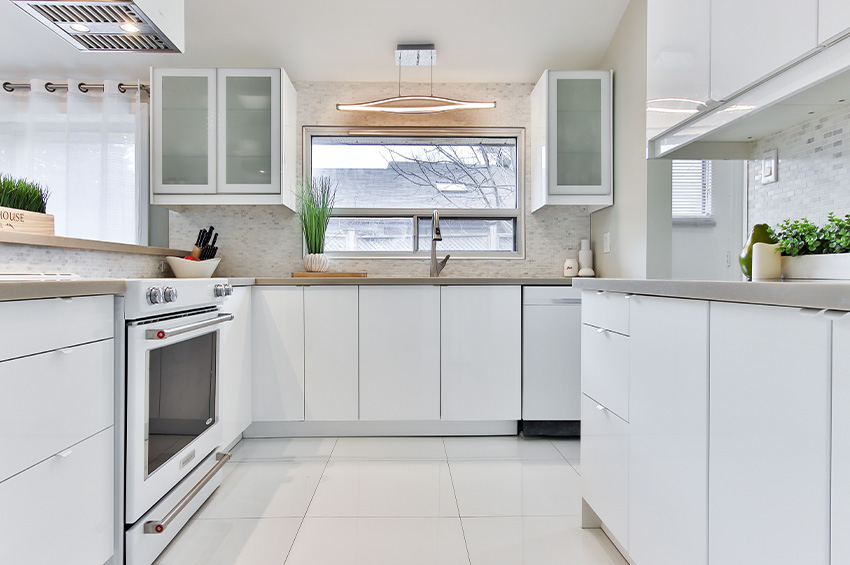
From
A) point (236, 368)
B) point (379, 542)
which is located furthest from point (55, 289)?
point (236, 368)

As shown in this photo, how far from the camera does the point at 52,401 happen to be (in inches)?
44.6

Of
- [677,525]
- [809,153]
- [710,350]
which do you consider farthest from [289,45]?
[677,525]

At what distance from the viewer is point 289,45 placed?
2982 mm

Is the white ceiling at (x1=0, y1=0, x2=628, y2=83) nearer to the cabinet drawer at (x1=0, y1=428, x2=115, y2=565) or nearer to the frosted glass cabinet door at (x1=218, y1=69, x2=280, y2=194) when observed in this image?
the frosted glass cabinet door at (x1=218, y1=69, x2=280, y2=194)

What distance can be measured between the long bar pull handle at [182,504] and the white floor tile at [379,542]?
40cm

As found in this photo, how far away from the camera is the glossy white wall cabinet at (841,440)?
26.3 inches

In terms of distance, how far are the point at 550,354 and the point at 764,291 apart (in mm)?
1962

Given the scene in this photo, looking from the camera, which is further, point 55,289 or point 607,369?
point 607,369

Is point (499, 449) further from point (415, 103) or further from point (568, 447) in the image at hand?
point (415, 103)

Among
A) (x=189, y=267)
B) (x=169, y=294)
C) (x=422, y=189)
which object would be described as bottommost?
(x=169, y=294)

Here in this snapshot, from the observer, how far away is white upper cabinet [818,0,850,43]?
101 cm

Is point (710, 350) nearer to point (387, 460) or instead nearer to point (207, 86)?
point (387, 460)

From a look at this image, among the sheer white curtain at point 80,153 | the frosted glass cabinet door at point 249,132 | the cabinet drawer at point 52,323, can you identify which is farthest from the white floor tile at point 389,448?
the sheer white curtain at point 80,153

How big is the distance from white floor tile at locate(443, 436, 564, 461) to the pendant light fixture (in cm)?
194
